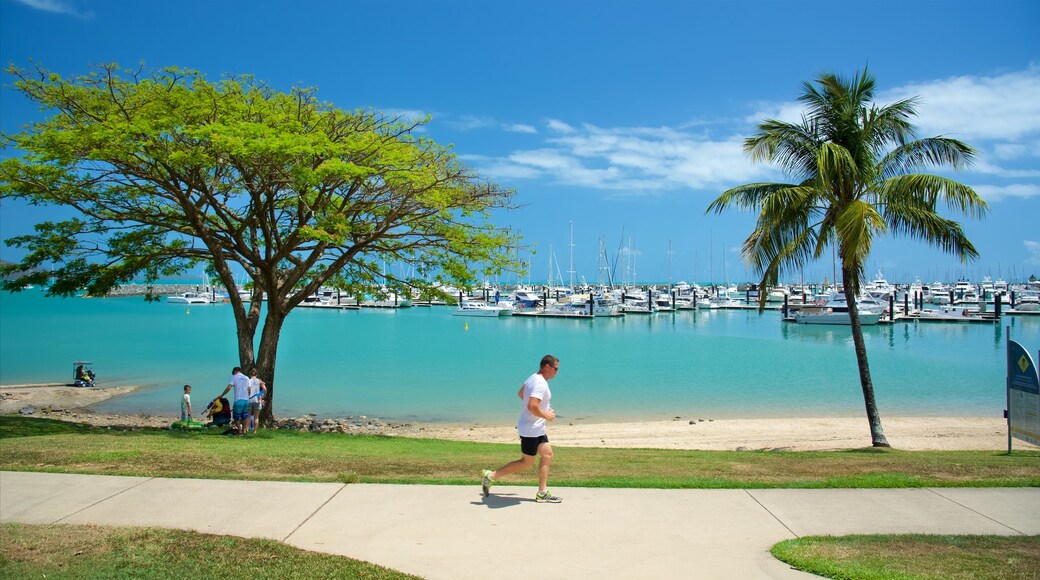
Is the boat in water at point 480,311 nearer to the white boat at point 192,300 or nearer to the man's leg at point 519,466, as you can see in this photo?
the white boat at point 192,300

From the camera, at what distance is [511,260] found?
17984 mm

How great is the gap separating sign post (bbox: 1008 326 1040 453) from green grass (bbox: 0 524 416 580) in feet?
38.0

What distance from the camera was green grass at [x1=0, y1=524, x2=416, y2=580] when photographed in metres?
5.55

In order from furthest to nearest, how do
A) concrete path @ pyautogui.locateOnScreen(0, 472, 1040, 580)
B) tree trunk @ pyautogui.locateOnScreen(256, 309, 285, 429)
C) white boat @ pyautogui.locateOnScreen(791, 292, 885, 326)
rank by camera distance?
1. white boat @ pyautogui.locateOnScreen(791, 292, 885, 326)
2. tree trunk @ pyautogui.locateOnScreen(256, 309, 285, 429)
3. concrete path @ pyautogui.locateOnScreen(0, 472, 1040, 580)

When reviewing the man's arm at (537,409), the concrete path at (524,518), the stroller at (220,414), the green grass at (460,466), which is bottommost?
the stroller at (220,414)

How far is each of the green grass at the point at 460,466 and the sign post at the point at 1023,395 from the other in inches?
35.9

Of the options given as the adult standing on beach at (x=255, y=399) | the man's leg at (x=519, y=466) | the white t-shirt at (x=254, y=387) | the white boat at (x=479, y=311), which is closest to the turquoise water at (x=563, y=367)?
the adult standing on beach at (x=255, y=399)

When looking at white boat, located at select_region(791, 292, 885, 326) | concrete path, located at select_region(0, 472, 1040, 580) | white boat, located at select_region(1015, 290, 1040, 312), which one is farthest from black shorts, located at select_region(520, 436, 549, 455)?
white boat, located at select_region(1015, 290, 1040, 312)

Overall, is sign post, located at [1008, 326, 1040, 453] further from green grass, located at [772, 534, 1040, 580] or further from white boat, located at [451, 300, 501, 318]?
white boat, located at [451, 300, 501, 318]

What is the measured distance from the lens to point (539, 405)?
7.70m

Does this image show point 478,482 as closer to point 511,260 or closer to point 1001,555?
point 1001,555

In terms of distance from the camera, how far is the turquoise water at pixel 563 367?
2959cm

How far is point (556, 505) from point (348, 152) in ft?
35.7

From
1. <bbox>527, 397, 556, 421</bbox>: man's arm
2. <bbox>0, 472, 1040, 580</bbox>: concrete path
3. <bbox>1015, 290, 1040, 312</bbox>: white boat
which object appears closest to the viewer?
<bbox>0, 472, 1040, 580</bbox>: concrete path
